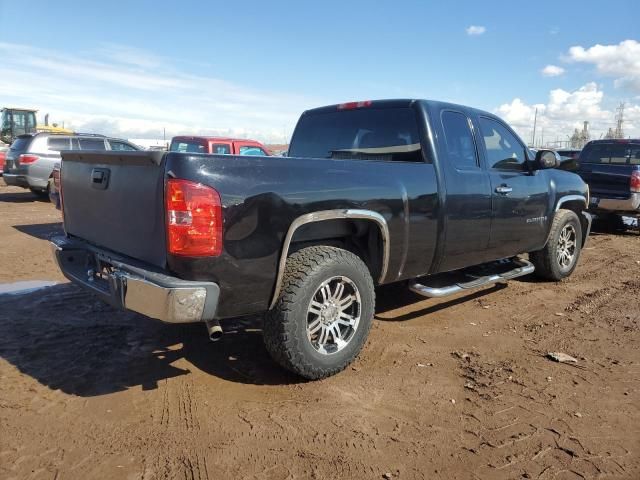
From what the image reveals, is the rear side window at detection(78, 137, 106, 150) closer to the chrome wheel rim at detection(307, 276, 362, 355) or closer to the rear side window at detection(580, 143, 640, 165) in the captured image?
the rear side window at detection(580, 143, 640, 165)

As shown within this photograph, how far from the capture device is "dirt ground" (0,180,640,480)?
8.77 feet

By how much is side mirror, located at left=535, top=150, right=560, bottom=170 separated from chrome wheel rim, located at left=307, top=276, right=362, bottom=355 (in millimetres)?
2870

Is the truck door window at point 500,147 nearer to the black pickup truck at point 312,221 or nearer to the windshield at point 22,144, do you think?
the black pickup truck at point 312,221

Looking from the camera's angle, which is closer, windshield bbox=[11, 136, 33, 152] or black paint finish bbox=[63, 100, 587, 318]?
black paint finish bbox=[63, 100, 587, 318]

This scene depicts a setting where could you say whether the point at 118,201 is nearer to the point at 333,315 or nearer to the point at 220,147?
the point at 333,315

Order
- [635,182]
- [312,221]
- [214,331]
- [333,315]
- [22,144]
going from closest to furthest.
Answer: [214,331] → [312,221] → [333,315] → [635,182] → [22,144]

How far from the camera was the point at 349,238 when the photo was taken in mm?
3928

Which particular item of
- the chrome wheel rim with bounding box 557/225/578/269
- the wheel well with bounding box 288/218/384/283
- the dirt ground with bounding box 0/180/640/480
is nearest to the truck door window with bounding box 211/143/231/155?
the dirt ground with bounding box 0/180/640/480

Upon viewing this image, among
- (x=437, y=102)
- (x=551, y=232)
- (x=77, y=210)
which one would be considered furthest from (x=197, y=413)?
(x=551, y=232)

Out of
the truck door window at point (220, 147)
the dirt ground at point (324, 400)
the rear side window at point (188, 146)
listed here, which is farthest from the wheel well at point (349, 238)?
the rear side window at point (188, 146)

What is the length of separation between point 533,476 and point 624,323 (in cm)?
303

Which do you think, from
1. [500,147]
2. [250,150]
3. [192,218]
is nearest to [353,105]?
[500,147]

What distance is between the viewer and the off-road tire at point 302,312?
328 centimetres

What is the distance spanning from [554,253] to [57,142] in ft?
41.0
